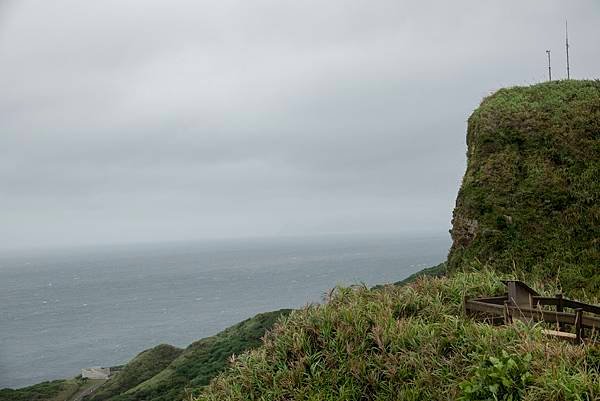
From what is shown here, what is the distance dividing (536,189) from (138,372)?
4311 cm

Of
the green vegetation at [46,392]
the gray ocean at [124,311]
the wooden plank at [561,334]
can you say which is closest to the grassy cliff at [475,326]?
the wooden plank at [561,334]

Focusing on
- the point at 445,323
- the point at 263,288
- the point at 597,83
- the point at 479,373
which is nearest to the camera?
the point at 479,373

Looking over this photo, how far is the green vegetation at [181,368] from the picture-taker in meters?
38.2

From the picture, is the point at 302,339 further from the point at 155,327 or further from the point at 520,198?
the point at 155,327

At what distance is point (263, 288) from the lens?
498 ft

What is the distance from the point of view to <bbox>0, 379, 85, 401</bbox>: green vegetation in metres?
47.0

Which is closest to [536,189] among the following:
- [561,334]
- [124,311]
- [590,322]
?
[590,322]

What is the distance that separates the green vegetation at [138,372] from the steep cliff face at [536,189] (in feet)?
122

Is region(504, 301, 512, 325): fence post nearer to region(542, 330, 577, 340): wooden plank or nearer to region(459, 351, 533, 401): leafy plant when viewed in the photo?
region(542, 330, 577, 340): wooden plank

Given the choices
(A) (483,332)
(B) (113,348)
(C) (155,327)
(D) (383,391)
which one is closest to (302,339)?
(D) (383,391)

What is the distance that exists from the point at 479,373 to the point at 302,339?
3754 mm

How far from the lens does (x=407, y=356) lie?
893cm

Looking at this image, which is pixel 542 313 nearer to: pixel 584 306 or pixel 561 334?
pixel 561 334

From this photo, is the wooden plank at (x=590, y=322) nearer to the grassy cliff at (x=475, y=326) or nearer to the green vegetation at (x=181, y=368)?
the grassy cliff at (x=475, y=326)
